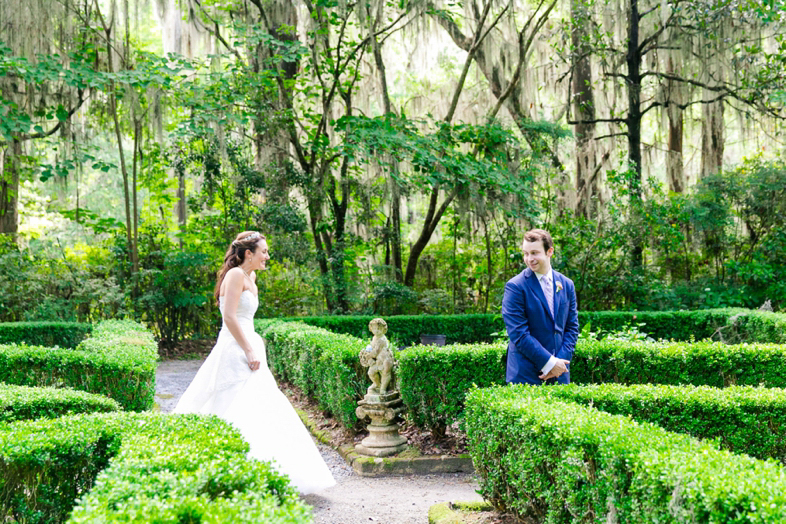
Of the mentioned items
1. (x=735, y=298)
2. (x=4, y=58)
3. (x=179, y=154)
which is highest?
(x=4, y=58)

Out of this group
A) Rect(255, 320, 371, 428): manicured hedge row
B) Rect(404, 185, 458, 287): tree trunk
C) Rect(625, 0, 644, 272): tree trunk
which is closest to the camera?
Rect(255, 320, 371, 428): manicured hedge row

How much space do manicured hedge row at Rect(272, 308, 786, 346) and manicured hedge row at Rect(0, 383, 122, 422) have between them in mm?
6507

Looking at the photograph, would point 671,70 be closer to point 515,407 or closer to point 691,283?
point 691,283

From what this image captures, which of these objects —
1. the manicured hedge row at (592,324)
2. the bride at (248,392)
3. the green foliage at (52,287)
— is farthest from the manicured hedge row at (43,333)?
the bride at (248,392)

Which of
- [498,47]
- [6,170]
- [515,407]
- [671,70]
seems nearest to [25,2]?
[6,170]

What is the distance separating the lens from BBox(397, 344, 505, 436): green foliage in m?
5.47

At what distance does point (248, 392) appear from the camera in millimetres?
4598

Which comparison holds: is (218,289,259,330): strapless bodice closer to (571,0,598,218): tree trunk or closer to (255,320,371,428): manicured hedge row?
(255,320,371,428): manicured hedge row

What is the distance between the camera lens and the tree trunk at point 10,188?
12680 millimetres

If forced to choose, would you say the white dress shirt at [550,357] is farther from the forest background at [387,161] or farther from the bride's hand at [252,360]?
the forest background at [387,161]

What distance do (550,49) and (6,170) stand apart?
38.8ft

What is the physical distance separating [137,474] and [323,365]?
4.42 metres

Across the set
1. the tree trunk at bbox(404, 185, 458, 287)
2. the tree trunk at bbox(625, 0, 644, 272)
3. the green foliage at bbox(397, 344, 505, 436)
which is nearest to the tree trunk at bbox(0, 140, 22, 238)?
the tree trunk at bbox(404, 185, 458, 287)

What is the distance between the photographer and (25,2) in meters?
10.9
